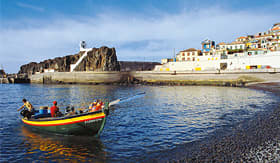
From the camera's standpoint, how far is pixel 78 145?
10906mm

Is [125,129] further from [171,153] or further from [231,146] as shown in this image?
[231,146]

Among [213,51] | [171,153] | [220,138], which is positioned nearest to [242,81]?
[213,51]

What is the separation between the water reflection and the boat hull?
415 mm

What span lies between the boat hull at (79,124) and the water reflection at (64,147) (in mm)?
415

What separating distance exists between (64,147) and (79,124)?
1.45m

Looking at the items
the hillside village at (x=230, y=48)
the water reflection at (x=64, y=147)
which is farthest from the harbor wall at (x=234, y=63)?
the water reflection at (x=64, y=147)

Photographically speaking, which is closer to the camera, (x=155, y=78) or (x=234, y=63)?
(x=234, y=63)

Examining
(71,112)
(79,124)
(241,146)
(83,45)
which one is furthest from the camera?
(83,45)

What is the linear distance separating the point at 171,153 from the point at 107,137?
4393mm

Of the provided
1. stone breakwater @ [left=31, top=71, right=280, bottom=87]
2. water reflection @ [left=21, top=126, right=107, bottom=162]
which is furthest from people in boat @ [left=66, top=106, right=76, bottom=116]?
stone breakwater @ [left=31, top=71, right=280, bottom=87]

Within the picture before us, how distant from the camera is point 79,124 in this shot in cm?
1153

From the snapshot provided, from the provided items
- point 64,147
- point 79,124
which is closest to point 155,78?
point 79,124

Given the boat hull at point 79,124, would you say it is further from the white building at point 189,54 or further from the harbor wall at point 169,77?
the white building at point 189,54

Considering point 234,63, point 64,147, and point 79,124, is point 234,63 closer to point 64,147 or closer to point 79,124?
point 79,124
